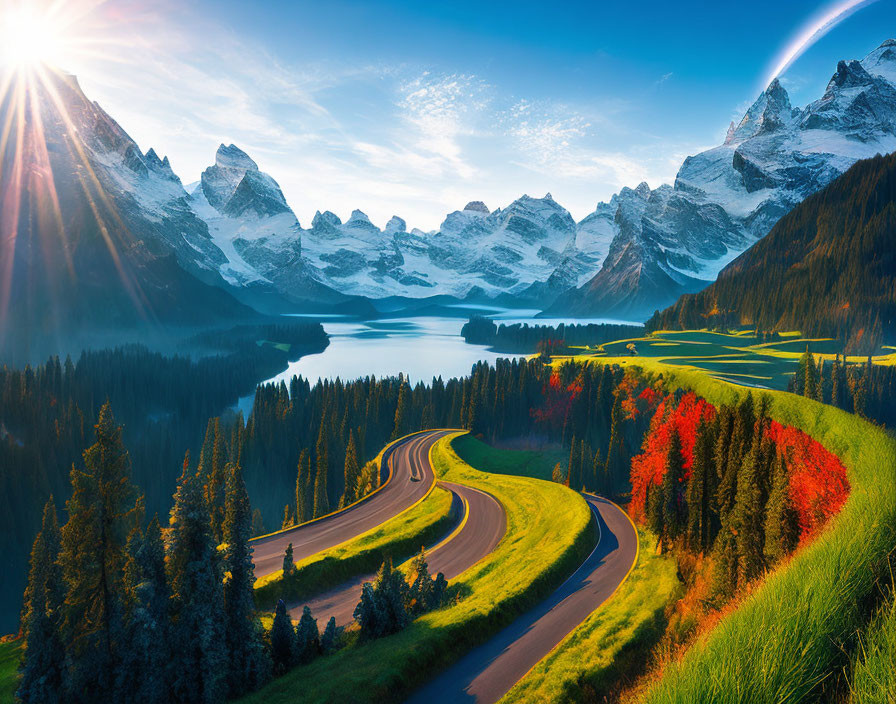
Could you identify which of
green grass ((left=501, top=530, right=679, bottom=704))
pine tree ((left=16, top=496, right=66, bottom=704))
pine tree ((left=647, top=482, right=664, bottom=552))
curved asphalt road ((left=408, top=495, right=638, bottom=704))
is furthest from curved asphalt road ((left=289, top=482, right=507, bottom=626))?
pine tree ((left=647, top=482, right=664, bottom=552))

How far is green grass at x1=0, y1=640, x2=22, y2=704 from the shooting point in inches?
1080

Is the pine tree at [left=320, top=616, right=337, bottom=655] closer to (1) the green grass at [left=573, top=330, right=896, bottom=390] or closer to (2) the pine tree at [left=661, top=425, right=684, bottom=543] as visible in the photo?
(2) the pine tree at [left=661, top=425, right=684, bottom=543]

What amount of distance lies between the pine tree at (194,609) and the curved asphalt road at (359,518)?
14443 millimetres

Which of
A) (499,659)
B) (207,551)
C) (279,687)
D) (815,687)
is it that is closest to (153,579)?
(207,551)

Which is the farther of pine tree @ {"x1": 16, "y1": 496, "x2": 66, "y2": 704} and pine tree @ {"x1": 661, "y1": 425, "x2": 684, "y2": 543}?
pine tree @ {"x1": 661, "y1": 425, "x2": 684, "y2": 543}

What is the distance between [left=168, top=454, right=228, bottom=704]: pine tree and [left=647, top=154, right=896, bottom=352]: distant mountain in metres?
146

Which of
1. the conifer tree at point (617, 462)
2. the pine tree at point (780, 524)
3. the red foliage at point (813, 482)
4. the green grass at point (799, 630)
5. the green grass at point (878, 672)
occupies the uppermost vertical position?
the green grass at point (878, 672)

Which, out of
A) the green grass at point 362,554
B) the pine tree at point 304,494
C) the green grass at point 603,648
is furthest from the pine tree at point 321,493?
the green grass at point 603,648

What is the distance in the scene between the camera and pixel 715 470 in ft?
125

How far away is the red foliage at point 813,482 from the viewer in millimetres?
22922

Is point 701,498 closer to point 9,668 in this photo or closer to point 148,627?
point 148,627

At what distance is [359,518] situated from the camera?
5372 cm

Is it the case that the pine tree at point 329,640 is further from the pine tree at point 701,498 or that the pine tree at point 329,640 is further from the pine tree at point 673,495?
the pine tree at point 673,495

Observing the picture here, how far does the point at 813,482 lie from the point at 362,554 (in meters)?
33.1
